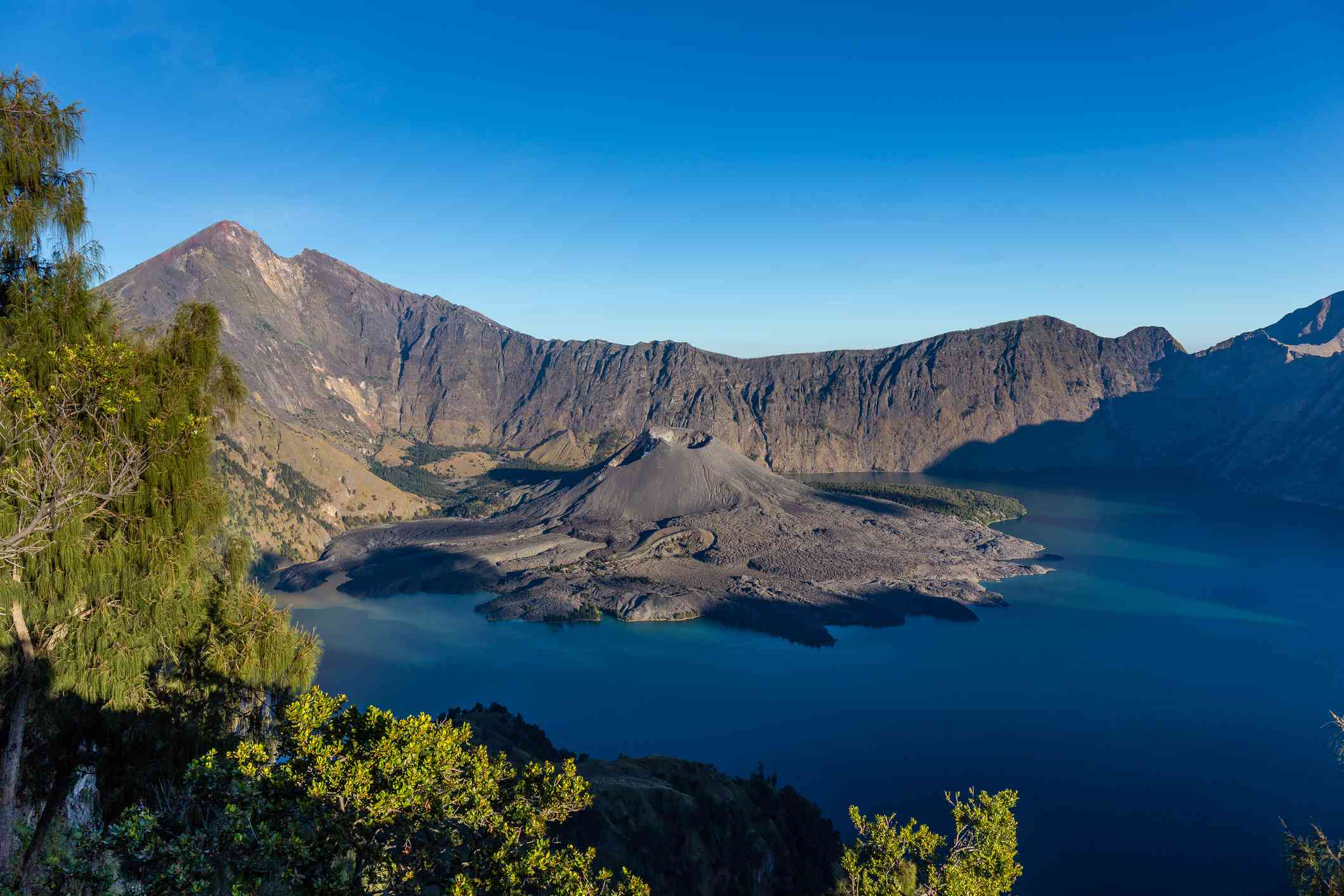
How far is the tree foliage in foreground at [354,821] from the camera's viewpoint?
9.45 meters

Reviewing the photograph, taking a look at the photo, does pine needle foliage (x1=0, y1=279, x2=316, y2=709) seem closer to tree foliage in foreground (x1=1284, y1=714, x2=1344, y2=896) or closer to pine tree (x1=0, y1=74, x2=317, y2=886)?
pine tree (x1=0, y1=74, x2=317, y2=886)

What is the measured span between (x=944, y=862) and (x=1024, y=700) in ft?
173

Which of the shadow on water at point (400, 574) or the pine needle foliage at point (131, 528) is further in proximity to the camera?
the shadow on water at point (400, 574)

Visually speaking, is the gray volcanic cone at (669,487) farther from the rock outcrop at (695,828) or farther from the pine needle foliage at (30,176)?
the pine needle foliage at (30,176)

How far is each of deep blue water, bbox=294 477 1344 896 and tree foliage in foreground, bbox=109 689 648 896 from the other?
1475 inches

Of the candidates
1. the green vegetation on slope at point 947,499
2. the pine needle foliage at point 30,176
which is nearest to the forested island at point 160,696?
the pine needle foliage at point 30,176

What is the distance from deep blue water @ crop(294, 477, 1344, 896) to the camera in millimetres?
44938

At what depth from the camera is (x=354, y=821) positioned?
417 inches

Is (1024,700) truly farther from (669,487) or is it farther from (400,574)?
(400,574)

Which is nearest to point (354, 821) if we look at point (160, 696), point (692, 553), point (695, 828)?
point (160, 696)

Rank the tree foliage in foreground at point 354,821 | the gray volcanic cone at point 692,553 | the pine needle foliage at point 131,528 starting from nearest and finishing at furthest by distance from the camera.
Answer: the tree foliage in foreground at point 354,821, the pine needle foliage at point 131,528, the gray volcanic cone at point 692,553

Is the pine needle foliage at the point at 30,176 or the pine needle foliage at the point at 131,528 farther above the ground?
the pine needle foliage at the point at 30,176

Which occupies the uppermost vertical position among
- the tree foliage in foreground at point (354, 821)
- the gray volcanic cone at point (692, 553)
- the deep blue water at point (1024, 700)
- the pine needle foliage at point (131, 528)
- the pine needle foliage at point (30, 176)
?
the pine needle foliage at point (30, 176)

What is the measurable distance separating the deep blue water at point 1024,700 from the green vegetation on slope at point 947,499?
3355 centimetres
